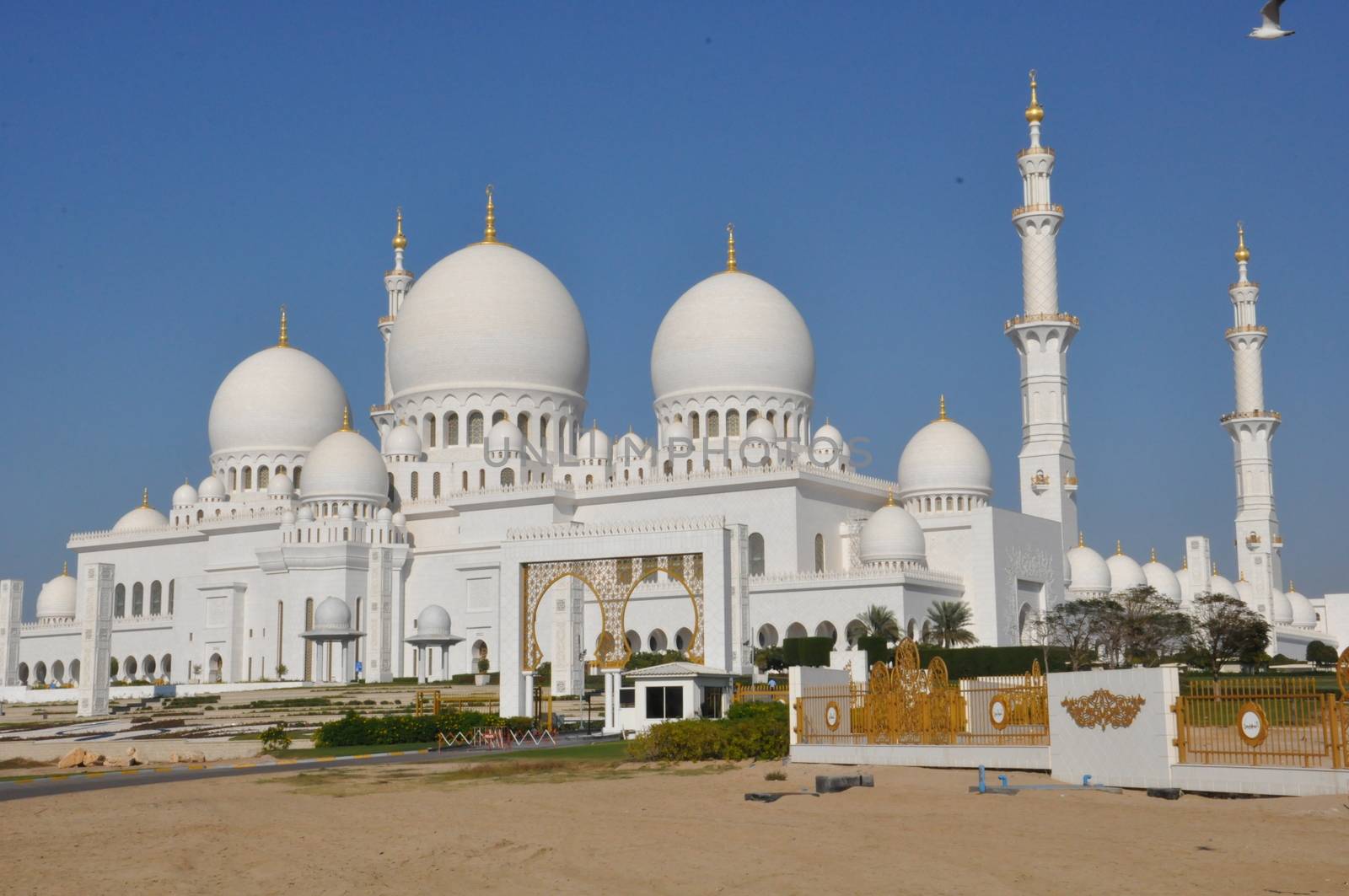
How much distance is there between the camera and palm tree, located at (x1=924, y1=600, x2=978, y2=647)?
138ft

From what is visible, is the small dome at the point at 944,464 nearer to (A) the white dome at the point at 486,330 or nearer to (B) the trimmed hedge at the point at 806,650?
(B) the trimmed hedge at the point at 806,650

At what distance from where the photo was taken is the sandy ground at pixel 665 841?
10609 millimetres

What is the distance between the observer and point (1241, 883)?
1023 centimetres

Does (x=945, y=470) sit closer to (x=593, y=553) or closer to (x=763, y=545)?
(x=763, y=545)

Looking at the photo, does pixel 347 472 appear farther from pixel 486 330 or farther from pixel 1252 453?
pixel 1252 453

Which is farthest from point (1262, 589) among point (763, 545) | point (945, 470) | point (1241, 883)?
point (1241, 883)

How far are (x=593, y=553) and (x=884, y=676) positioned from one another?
1196 centimetres

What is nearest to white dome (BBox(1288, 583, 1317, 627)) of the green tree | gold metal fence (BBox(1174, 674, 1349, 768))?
the green tree

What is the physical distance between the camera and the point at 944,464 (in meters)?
48.4

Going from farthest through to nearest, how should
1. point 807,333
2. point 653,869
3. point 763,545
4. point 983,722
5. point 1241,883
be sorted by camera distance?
point 807,333 < point 763,545 < point 983,722 < point 653,869 < point 1241,883

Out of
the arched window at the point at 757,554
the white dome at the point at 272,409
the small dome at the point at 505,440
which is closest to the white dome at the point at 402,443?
the small dome at the point at 505,440

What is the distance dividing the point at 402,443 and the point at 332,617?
8.38 metres

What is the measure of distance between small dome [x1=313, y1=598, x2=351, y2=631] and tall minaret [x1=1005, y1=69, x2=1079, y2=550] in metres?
21.2

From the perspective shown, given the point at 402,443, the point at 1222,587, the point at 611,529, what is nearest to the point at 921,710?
the point at 611,529
